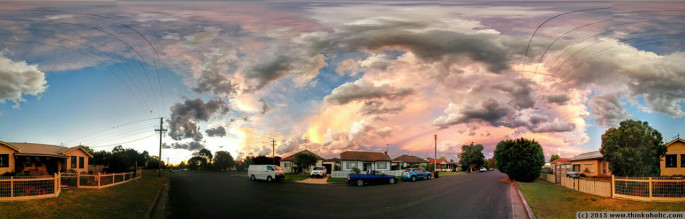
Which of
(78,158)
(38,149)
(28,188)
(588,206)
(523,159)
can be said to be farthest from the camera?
(78,158)

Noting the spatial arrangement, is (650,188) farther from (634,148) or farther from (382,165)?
(382,165)

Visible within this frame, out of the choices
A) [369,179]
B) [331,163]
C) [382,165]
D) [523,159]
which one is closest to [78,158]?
[369,179]

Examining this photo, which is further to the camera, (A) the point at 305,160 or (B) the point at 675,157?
(A) the point at 305,160

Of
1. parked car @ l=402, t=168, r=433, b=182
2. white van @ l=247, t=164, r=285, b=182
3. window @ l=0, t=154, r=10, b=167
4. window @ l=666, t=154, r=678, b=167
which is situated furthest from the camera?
parked car @ l=402, t=168, r=433, b=182

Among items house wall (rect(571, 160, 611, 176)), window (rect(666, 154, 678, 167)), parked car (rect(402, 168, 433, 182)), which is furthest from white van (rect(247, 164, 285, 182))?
house wall (rect(571, 160, 611, 176))

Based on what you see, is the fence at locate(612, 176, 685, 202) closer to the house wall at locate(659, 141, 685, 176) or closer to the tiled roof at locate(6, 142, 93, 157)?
the house wall at locate(659, 141, 685, 176)

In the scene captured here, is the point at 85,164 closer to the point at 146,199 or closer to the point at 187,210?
the point at 146,199

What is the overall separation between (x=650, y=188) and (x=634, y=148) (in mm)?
2010

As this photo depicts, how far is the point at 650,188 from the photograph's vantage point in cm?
1088

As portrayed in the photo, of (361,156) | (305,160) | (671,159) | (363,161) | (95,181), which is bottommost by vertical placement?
(363,161)

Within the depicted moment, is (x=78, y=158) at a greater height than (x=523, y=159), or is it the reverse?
(x=523, y=159)

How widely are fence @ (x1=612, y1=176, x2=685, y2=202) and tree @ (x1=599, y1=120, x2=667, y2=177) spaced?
97cm

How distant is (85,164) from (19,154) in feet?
35.7

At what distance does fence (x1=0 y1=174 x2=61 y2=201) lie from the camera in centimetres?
1201
